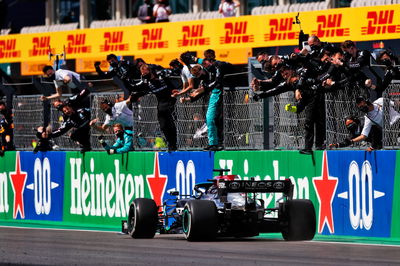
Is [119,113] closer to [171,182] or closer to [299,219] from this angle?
[171,182]

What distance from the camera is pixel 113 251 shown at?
14.9 meters

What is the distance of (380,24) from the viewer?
21.0 meters

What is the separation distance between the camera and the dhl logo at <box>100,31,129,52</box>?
89.4 feet

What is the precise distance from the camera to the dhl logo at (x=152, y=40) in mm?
26377

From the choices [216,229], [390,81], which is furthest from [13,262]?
[390,81]

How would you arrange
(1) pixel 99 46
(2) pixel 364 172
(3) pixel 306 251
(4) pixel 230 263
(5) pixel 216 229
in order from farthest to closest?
(1) pixel 99 46, (2) pixel 364 172, (5) pixel 216 229, (3) pixel 306 251, (4) pixel 230 263

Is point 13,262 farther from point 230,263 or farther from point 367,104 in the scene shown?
point 367,104

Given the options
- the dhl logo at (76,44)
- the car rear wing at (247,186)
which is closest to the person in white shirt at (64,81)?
the dhl logo at (76,44)

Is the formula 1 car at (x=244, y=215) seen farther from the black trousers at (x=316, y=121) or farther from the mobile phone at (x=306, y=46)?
the mobile phone at (x=306, y=46)

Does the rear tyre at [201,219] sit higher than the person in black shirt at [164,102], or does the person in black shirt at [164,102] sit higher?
the person in black shirt at [164,102]

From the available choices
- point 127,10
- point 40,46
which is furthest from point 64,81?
point 127,10

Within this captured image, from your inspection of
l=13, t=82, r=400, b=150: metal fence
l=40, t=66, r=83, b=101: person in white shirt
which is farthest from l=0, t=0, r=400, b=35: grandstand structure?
l=13, t=82, r=400, b=150: metal fence

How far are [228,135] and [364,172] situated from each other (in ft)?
10.5

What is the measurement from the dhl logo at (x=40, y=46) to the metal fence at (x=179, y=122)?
19.5 feet
